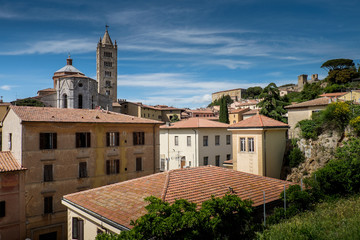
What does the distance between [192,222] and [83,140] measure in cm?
1829

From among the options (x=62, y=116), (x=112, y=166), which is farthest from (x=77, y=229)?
(x=62, y=116)

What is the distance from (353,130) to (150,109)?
198 feet

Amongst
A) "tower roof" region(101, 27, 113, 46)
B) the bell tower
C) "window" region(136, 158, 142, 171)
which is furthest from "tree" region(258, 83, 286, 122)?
"tower roof" region(101, 27, 113, 46)

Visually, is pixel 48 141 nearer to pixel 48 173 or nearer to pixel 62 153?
pixel 62 153

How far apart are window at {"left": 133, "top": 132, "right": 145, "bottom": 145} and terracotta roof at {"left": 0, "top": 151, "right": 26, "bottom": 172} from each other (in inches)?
410

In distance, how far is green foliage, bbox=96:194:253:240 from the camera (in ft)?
22.7

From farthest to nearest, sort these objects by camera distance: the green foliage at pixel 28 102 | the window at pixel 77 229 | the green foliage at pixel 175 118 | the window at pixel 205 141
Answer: the green foliage at pixel 175 118 < the green foliage at pixel 28 102 < the window at pixel 205 141 < the window at pixel 77 229

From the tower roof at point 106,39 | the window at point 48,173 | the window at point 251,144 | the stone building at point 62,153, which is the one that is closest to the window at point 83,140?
the stone building at point 62,153

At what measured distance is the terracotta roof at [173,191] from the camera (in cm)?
1091

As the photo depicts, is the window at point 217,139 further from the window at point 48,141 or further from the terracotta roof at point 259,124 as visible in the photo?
the window at point 48,141

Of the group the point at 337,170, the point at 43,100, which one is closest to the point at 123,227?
the point at 337,170

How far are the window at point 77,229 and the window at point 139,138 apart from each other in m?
13.8

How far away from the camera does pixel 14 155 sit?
821 inches

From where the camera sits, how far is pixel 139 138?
2670cm
